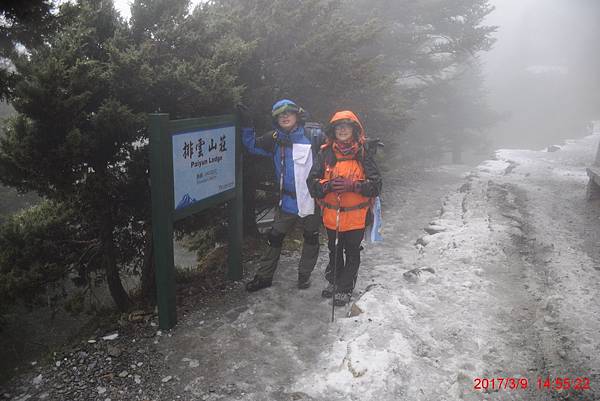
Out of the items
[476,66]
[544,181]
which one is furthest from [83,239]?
[476,66]

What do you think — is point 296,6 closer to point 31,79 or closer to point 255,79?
point 255,79

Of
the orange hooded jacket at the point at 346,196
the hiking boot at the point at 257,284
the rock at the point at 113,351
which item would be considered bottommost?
the rock at the point at 113,351

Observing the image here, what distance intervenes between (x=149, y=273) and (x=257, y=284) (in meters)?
1.48

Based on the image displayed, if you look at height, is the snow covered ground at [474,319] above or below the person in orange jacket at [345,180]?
below

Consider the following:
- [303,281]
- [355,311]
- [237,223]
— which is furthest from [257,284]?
[355,311]

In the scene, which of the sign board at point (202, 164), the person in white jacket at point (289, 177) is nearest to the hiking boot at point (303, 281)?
the person in white jacket at point (289, 177)

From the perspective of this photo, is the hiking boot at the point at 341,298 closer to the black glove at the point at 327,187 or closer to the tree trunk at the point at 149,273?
the black glove at the point at 327,187

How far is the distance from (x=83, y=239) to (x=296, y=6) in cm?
538

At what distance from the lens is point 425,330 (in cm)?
446

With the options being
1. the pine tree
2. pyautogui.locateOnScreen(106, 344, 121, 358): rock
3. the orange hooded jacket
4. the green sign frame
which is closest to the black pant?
the orange hooded jacket

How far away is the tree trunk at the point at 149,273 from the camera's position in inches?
223

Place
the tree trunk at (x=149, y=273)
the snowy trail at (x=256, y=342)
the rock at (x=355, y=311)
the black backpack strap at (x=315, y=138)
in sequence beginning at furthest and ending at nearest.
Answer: the tree trunk at (x=149, y=273)
the black backpack strap at (x=315, y=138)
the rock at (x=355, y=311)
the snowy trail at (x=256, y=342)
